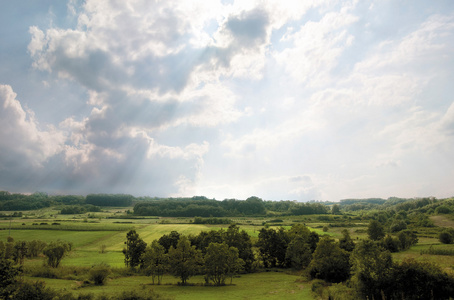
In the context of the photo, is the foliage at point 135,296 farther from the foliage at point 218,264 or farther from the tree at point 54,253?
the tree at point 54,253

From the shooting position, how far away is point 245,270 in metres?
78.2

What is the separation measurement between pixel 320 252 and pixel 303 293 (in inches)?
692

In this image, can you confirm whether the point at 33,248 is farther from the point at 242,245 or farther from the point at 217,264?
the point at 242,245

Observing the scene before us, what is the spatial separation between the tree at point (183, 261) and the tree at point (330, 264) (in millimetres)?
28926

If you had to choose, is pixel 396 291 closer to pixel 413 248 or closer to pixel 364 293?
pixel 364 293

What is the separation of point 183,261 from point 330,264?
3481cm

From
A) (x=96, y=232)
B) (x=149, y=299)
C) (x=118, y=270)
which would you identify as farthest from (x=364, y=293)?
(x=96, y=232)

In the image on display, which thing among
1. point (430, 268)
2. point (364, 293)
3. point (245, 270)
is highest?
point (430, 268)

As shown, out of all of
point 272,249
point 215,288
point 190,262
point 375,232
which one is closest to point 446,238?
point 375,232

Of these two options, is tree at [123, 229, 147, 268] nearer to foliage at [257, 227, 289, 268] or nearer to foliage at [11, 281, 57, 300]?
foliage at [257, 227, 289, 268]

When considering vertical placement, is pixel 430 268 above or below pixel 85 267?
above

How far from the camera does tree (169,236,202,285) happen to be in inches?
2431

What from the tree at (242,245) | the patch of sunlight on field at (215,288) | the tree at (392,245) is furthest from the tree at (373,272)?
the tree at (392,245)

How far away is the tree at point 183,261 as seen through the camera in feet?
203
